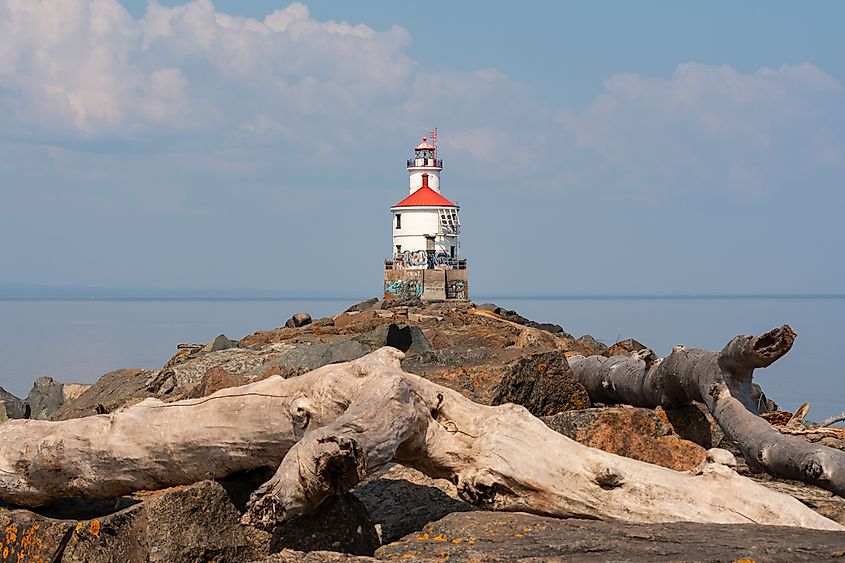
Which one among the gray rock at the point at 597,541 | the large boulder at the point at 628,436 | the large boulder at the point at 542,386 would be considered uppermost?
the large boulder at the point at 542,386

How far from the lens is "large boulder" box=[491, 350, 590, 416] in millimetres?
8539

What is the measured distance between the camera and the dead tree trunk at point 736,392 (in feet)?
23.8

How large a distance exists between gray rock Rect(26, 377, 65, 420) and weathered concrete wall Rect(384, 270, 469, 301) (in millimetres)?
48564

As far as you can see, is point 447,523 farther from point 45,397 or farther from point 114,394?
point 45,397

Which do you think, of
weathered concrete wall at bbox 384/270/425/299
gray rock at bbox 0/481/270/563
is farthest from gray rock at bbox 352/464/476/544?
weathered concrete wall at bbox 384/270/425/299

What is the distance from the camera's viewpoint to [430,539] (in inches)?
224

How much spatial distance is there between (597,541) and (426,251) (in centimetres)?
7059

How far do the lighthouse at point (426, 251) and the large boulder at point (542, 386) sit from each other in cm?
6170

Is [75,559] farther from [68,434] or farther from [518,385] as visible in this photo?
[518,385]

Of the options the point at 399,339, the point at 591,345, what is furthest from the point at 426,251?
the point at 399,339

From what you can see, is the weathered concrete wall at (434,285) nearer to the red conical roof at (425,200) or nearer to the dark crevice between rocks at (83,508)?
the red conical roof at (425,200)

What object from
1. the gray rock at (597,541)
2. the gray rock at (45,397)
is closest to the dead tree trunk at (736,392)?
the gray rock at (597,541)

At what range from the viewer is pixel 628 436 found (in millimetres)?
7812

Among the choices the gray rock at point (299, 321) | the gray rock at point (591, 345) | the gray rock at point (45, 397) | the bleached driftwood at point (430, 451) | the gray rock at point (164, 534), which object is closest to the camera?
the gray rock at point (164, 534)
